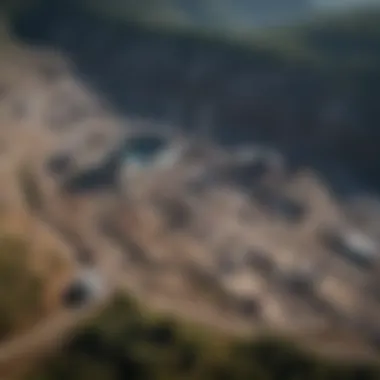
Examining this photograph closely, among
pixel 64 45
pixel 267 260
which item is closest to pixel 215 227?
pixel 267 260

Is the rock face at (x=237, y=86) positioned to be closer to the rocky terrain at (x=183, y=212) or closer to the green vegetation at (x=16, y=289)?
the rocky terrain at (x=183, y=212)

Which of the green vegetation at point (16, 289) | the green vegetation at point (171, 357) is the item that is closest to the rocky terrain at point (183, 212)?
the green vegetation at point (16, 289)

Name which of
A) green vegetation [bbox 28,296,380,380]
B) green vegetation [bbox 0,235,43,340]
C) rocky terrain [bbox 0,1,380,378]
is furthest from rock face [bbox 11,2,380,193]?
green vegetation [bbox 0,235,43,340]

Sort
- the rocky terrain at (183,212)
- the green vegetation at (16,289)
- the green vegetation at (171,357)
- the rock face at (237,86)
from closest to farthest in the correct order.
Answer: the green vegetation at (171,357), the green vegetation at (16,289), the rocky terrain at (183,212), the rock face at (237,86)

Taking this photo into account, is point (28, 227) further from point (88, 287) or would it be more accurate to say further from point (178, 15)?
point (178, 15)

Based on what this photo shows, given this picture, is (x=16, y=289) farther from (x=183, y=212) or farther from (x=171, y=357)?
(x=183, y=212)

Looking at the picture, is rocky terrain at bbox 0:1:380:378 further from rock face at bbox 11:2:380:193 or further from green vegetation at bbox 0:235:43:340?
green vegetation at bbox 0:235:43:340

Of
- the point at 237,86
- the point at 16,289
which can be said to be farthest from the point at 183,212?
the point at 237,86
